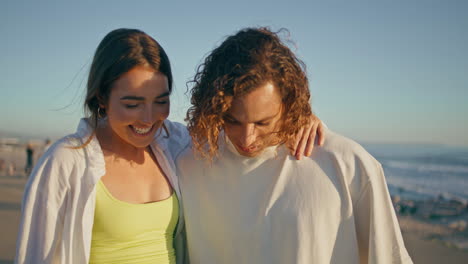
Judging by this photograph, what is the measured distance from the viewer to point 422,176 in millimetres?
18109

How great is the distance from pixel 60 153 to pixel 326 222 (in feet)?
5.03

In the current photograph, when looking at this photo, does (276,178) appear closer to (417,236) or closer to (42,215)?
(42,215)

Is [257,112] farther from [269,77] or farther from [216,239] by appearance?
[216,239]

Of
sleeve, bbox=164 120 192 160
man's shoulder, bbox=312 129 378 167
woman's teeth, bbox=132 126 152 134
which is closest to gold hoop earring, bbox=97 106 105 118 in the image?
woman's teeth, bbox=132 126 152 134

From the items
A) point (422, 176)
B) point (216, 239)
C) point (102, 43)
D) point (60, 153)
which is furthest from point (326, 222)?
point (422, 176)

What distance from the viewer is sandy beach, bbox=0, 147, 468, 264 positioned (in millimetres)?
6879

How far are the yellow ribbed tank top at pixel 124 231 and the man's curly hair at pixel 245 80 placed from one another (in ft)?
1.75

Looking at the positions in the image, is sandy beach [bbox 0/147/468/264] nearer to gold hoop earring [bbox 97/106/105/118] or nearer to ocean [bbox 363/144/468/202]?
ocean [bbox 363/144/468/202]

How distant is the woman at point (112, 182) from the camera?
216 centimetres

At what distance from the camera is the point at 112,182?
2.44m

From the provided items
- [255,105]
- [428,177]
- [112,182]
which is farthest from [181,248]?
[428,177]

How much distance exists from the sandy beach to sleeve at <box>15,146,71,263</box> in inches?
195

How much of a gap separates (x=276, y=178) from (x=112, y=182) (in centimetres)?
101

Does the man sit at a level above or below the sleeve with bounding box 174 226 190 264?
above
